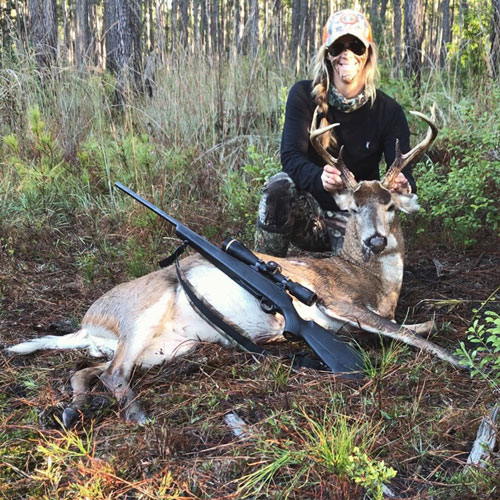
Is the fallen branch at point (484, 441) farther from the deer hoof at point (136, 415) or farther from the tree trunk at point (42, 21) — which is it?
the tree trunk at point (42, 21)

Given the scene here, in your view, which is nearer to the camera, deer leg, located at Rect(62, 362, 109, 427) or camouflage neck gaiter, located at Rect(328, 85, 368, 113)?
deer leg, located at Rect(62, 362, 109, 427)

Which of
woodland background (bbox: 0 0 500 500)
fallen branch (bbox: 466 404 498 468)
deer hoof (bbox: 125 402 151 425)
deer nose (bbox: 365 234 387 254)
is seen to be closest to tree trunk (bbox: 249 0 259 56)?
woodland background (bbox: 0 0 500 500)

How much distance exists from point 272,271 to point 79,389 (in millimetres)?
1116

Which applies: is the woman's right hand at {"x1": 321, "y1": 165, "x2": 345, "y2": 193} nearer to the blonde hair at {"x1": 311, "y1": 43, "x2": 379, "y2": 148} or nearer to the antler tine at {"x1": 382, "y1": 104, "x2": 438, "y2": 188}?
the antler tine at {"x1": 382, "y1": 104, "x2": 438, "y2": 188}

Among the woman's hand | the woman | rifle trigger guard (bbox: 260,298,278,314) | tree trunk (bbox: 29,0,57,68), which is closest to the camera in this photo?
rifle trigger guard (bbox: 260,298,278,314)

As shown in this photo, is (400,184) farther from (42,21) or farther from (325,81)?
(42,21)

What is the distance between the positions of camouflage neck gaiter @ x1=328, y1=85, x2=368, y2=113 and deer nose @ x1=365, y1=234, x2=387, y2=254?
109 centimetres

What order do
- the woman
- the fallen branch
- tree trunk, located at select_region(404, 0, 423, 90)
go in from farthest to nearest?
tree trunk, located at select_region(404, 0, 423, 90) → the woman → the fallen branch

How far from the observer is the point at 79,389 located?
278 centimetres

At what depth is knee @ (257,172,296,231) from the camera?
4223 millimetres

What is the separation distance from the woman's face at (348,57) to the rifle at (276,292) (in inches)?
62.1

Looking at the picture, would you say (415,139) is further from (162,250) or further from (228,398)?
(228,398)

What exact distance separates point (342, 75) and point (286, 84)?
2949mm

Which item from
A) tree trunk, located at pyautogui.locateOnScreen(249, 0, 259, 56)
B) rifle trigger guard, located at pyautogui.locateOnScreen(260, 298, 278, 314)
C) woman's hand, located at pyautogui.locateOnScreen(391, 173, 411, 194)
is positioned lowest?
rifle trigger guard, located at pyautogui.locateOnScreen(260, 298, 278, 314)
